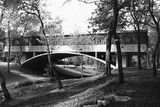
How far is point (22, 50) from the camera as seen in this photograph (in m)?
48.6

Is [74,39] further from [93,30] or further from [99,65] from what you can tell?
[93,30]

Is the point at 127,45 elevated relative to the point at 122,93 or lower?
elevated

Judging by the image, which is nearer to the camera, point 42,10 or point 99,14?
point 99,14

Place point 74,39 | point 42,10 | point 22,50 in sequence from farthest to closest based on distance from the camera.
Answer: point 22,50
point 74,39
point 42,10

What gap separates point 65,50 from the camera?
4103 centimetres

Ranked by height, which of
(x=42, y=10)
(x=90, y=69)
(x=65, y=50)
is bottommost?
(x=90, y=69)

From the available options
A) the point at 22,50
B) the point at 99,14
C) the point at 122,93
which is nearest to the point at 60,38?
the point at 22,50

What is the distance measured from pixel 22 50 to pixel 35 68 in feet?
18.3

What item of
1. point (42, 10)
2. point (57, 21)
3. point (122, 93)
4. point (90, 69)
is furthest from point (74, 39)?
point (122, 93)

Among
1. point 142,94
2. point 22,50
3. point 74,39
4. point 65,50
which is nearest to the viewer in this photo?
point 142,94

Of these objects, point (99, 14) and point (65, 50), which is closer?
point (99, 14)

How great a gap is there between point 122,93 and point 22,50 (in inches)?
1667

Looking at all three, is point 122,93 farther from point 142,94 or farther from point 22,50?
point 22,50

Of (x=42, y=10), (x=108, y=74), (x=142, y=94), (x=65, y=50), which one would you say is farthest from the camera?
(x=65, y=50)
